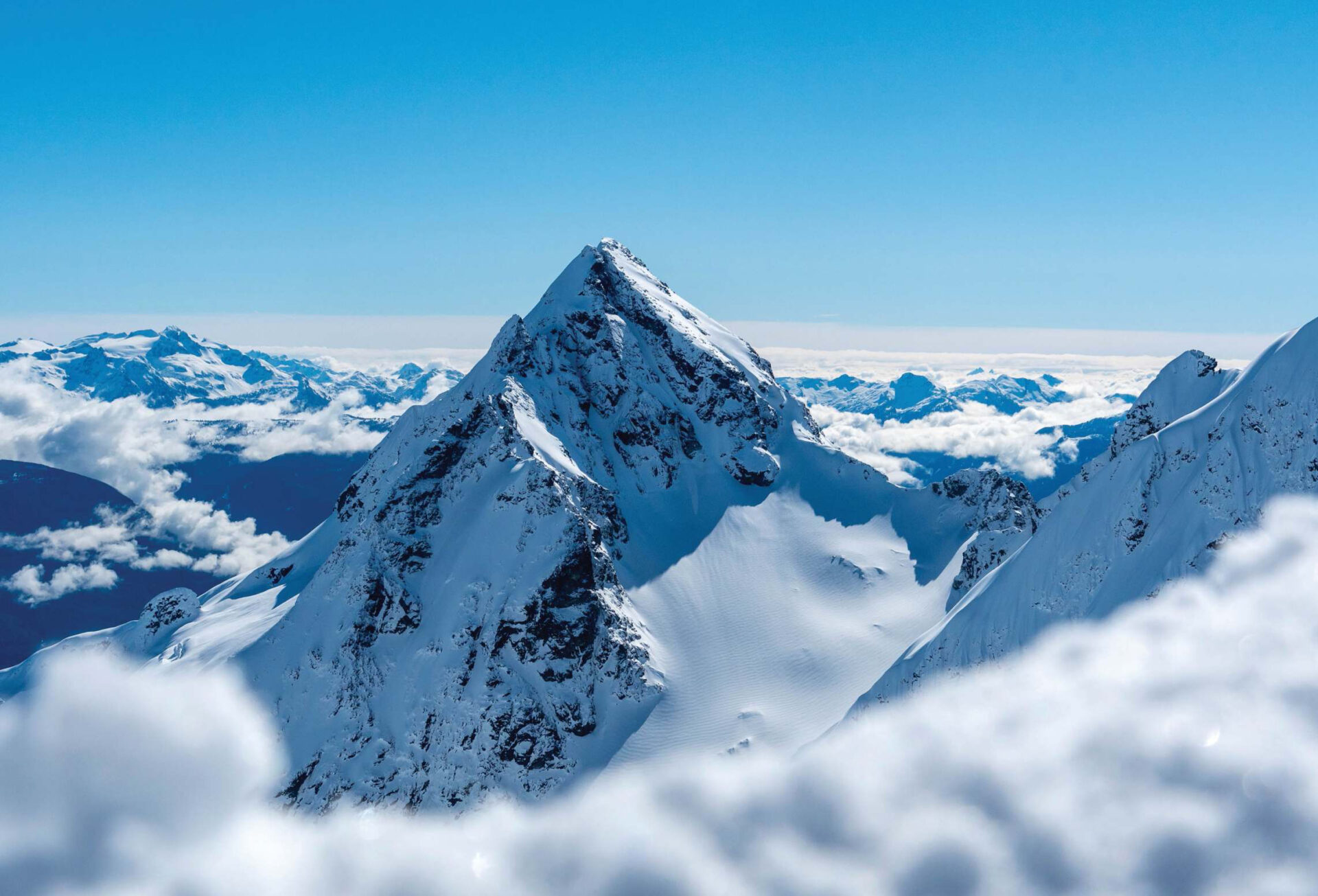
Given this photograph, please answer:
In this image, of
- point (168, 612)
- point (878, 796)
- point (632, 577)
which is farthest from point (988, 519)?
point (168, 612)

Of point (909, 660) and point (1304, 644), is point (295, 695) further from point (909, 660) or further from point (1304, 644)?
point (1304, 644)

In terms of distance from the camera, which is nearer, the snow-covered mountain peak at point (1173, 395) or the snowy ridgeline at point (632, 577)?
the snowy ridgeline at point (632, 577)

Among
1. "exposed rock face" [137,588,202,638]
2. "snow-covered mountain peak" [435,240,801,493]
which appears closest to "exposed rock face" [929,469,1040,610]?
"snow-covered mountain peak" [435,240,801,493]

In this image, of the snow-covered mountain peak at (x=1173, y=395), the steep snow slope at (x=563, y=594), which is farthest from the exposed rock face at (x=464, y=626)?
the snow-covered mountain peak at (x=1173, y=395)

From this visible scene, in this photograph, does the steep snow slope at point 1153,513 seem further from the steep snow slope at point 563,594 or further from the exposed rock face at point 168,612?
the exposed rock face at point 168,612

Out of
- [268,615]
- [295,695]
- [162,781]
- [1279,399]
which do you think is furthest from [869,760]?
[268,615]

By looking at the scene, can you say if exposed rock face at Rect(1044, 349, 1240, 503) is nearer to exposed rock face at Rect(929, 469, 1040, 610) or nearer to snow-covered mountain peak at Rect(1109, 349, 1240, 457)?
snow-covered mountain peak at Rect(1109, 349, 1240, 457)
